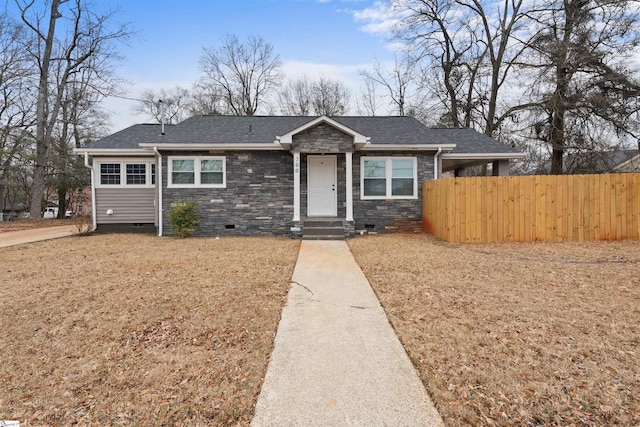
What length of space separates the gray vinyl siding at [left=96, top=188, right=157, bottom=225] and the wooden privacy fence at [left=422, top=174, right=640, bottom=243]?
10118 millimetres

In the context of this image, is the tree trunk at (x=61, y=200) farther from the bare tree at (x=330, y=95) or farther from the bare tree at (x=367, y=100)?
the bare tree at (x=367, y=100)

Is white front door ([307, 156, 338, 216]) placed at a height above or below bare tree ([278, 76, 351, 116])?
below

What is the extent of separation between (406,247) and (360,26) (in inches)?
492

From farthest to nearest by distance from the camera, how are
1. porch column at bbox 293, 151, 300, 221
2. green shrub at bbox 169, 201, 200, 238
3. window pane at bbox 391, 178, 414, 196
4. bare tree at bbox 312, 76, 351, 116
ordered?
bare tree at bbox 312, 76, 351, 116, window pane at bbox 391, 178, 414, 196, porch column at bbox 293, 151, 300, 221, green shrub at bbox 169, 201, 200, 238

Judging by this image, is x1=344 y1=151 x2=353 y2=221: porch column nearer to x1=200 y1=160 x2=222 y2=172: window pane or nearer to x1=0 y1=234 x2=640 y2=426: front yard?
x1=0 y1=234 x2=640 y2=426: front yard

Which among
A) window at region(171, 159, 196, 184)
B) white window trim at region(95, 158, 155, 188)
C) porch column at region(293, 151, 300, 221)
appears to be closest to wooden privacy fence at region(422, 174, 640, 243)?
porch column at region(293, 151, 300, 221)

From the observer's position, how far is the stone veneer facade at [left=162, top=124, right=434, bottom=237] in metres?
10.2

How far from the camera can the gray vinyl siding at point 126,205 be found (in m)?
11.1

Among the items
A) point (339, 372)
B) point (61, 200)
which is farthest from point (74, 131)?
point (339, 372)

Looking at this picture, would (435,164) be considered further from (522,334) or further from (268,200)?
(522,334)

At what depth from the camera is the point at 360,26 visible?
595 inches

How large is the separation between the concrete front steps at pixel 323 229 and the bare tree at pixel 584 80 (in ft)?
41.5

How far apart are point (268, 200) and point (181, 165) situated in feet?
10.1

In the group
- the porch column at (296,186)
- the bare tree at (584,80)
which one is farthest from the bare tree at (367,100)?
the porch column at (296,186)
